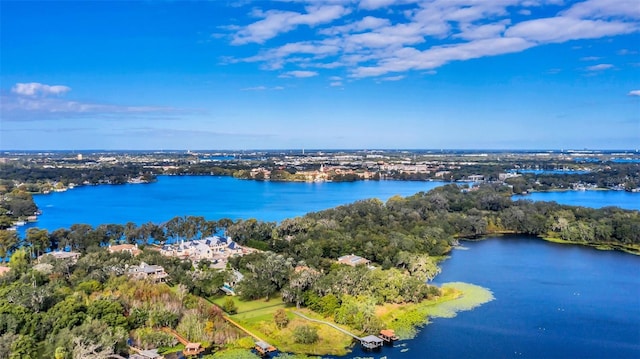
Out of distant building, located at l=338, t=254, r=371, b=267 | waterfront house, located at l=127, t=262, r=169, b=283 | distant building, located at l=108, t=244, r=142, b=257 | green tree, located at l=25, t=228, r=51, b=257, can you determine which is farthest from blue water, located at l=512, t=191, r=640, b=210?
green tree, located at l=25, t=228, r=51, b=257

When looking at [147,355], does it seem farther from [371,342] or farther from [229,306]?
[371,342]

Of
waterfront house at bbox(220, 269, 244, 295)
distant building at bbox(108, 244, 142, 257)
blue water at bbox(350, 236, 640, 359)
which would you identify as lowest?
blue water at bbox(350, 236, 640, 359)

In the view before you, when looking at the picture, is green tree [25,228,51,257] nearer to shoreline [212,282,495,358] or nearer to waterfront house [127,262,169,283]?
waterfront house [127,262,169,283]

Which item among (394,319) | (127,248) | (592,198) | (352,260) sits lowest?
(394,319)

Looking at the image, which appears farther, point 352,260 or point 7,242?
point 7,242

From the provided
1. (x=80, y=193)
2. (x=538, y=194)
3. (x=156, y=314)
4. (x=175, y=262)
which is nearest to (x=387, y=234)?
(x=175, y=262)

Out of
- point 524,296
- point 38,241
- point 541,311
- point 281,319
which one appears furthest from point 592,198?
point 38,241
